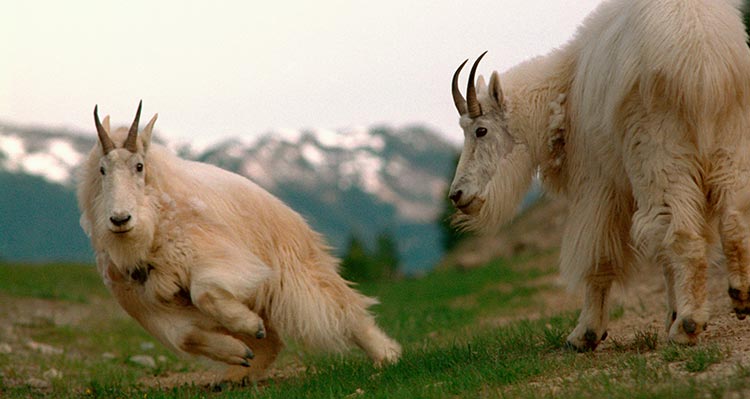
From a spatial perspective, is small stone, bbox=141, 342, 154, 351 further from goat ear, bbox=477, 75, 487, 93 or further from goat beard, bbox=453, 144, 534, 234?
goat ear, bbox=477, 75, 487, 93

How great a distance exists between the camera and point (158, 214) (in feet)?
23.6

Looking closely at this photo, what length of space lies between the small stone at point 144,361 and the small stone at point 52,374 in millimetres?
1180

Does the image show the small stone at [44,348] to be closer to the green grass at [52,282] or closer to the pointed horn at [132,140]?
the pointed horn at [132,140]

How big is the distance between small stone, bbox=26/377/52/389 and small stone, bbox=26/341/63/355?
2.39m

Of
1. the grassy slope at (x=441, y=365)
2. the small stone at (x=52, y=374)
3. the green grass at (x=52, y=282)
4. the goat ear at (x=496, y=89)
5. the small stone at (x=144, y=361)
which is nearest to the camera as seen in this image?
the grassy slope at (x=441, y=365)

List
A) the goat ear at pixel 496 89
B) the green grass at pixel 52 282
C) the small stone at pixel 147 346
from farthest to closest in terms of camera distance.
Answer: the green grass at pixel 52 282 → the small stone at pixel 147 346 → the goat ear at pixel 496 89

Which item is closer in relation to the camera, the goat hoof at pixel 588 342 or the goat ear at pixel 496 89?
the goat hoof at pixel 588 342

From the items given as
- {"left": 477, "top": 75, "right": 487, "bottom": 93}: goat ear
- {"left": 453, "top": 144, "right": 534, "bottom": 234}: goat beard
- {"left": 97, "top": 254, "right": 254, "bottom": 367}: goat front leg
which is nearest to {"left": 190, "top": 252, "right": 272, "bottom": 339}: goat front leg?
{"left": 97, "top": 254, "right": 254, "bottom": 367}: goat front leg

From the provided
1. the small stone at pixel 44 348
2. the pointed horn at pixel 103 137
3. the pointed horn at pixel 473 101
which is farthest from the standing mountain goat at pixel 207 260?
the small stone at pixel 44 348

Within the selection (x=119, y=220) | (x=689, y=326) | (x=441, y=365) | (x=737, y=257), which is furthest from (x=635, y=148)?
(x=119, y=220)

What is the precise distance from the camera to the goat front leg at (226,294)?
692 cm

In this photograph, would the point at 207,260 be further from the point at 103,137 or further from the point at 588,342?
the point at 588,342

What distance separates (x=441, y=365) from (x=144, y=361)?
16.7 feet

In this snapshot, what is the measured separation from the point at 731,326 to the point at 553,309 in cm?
599
